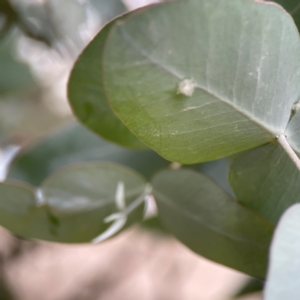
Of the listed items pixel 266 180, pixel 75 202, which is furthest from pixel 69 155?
pixel 266 180

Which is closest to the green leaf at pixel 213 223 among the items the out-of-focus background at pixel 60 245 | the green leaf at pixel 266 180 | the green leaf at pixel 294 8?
the green leaf at pixel 266 180

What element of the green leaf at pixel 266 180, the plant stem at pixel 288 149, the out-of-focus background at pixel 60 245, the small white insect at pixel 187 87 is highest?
the small white insect at pixel 187 87

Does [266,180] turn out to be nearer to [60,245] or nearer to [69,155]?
[69,155]

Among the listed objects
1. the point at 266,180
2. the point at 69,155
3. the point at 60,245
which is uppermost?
the point at 266,180

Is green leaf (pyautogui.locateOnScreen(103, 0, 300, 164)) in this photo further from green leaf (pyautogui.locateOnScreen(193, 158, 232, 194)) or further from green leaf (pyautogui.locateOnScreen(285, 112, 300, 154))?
green leaf (pyautogui.locateOnScreen(193, 158, 232, 194))

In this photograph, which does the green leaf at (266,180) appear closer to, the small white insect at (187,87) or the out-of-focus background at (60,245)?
the small white insect at (187,87)
